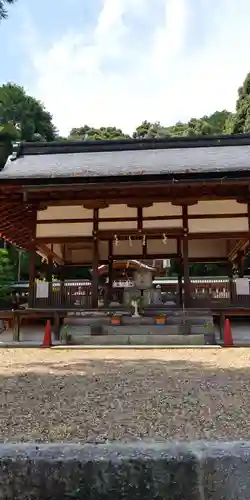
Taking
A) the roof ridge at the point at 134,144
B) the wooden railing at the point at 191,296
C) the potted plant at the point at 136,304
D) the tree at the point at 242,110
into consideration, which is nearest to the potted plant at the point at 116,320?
the potted plant at the point at 136,304

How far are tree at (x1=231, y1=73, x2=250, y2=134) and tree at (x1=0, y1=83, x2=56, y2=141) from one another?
69.5ft

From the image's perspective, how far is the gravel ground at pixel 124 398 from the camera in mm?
2932

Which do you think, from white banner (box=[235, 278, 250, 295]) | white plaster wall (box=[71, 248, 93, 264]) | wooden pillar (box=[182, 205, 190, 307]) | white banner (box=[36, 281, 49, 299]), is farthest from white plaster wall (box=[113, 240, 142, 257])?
white banner (box=[235, 278, 250, 295])

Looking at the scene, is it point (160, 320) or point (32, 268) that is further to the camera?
point (32, 268)

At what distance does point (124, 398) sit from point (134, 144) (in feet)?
38.8

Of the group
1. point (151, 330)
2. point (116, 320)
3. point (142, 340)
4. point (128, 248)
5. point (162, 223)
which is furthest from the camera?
point (128, 248)

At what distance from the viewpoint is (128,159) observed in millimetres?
12797

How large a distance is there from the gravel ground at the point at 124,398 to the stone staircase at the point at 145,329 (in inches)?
81.0

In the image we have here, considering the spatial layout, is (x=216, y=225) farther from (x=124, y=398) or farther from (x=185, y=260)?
(x=124, y=398)

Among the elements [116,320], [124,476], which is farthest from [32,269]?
[124,476]

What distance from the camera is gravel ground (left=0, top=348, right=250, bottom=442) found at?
2.93 metres

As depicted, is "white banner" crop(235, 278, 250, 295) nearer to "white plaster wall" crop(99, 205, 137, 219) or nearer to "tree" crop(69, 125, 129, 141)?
"white plaster wall" crop(99, 205, 137, 219)

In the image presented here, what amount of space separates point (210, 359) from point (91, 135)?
53478 millimetres

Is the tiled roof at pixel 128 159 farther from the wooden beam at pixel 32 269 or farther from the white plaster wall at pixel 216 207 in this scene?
the wooden beam at pixel 32 269
